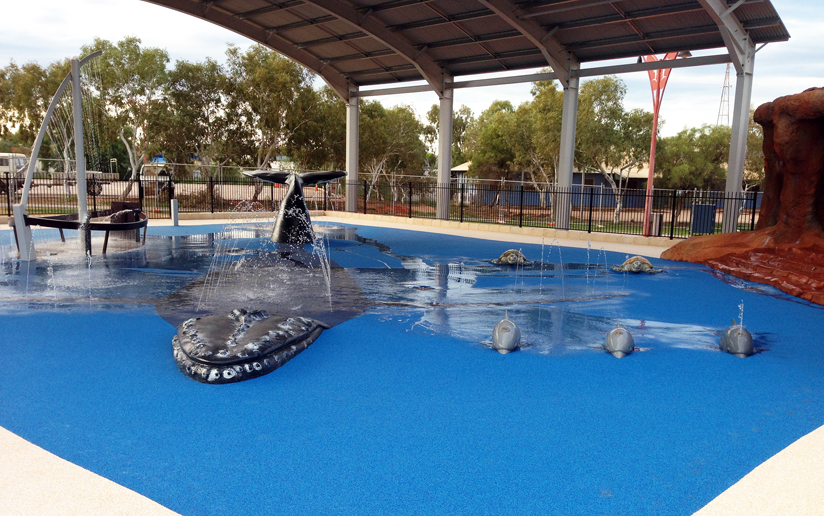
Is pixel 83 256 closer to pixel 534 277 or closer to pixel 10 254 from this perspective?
pixel 10 254

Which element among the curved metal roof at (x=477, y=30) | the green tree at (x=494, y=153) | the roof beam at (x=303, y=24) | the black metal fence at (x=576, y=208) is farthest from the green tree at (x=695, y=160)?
the roof beam at (x=303, y=24)

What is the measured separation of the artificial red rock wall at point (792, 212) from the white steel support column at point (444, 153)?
1329cm

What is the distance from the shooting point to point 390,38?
75.5 ft

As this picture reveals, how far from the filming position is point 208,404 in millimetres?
5387

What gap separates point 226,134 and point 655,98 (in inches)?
973

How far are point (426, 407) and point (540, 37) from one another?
18.4m

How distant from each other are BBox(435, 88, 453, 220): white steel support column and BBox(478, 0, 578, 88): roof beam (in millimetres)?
5369

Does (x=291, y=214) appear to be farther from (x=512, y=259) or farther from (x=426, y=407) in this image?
(x=426, y=407)

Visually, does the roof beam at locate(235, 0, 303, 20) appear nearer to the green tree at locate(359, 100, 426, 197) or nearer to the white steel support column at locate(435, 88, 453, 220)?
the white steel support column at locate(435, 88, 453, 220)

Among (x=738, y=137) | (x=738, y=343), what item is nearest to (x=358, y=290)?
(x=738, y=343)

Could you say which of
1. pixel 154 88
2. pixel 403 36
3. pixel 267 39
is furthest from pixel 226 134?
pixel 403 36

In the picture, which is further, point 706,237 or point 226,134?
point 226,134

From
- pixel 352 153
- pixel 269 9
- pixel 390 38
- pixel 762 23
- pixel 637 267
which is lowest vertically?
pixel 637 267

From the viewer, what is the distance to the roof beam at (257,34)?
21797 millimetres
